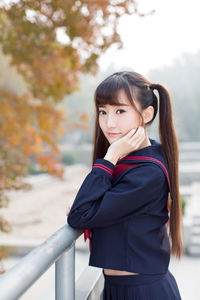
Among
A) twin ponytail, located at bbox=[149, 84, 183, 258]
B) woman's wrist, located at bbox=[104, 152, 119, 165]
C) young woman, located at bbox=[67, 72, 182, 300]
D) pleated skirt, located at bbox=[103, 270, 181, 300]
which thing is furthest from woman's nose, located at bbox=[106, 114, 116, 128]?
pleated skirt, located at bbox=[103, 270, 181, 300]

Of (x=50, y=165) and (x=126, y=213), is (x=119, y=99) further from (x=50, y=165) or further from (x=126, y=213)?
(x=50, y=165)

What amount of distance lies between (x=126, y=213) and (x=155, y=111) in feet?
1.68

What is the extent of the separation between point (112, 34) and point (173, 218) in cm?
235

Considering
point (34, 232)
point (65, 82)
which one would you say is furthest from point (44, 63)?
point (34, 232)

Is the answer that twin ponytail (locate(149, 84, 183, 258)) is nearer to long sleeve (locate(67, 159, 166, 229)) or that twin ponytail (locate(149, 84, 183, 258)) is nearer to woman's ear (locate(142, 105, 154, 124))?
woman's ear (locate(142, 105, 154, 124))

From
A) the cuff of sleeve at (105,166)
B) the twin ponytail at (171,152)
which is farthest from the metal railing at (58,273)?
the twin ponytail at (171,152)

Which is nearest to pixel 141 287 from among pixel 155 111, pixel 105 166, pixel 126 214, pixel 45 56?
pixel 126 214

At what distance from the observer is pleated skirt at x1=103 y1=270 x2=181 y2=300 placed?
122 centimetres

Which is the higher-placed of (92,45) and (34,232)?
(92,45)

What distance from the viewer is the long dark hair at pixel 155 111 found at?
1321 millimetres

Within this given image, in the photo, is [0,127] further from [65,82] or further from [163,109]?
[163,109]

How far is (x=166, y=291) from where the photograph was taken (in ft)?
4.11

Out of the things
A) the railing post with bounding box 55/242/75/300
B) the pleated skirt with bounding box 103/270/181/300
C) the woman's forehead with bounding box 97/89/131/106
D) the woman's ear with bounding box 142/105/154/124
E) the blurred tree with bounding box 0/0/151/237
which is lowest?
the pleated skirt with bounding box 103/270/181/300

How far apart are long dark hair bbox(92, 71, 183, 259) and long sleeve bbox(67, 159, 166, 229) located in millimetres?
195
